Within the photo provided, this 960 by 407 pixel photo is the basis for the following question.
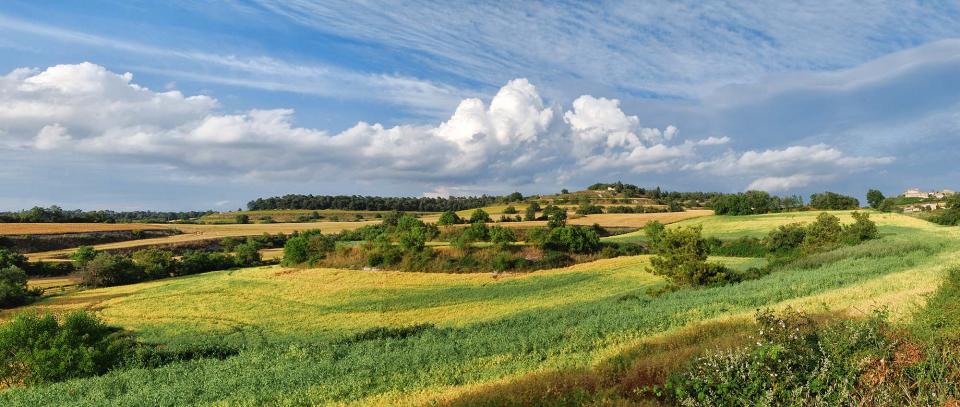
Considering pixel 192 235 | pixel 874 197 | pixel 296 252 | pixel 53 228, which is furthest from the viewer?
pixel 874 197

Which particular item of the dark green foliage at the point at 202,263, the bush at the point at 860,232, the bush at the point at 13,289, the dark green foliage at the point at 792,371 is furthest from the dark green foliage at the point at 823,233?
the bush at the point at 13,289

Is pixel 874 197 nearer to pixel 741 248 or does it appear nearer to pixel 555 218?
pixel 741 248

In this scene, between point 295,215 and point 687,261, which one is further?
point 295,215

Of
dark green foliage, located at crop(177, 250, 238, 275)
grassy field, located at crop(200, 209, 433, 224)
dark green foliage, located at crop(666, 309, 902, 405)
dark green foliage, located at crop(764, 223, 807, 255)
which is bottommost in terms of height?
dark green foliage, located at crop(177, 250, 238, 275)

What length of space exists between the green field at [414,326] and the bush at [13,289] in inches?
103

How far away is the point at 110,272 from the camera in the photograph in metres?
58.5

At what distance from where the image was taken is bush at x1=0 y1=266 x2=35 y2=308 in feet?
155

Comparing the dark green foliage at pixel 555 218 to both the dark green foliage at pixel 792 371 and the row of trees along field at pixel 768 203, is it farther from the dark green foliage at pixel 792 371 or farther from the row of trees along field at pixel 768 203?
the dark green foliage at pixel 792 371

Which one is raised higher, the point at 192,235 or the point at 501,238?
the point at 192,235

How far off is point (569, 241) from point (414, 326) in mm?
43088

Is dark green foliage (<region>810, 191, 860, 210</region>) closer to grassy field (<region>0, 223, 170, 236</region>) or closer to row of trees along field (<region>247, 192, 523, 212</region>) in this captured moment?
row of trees along field (<region>247, 192, 523, 212</region>)

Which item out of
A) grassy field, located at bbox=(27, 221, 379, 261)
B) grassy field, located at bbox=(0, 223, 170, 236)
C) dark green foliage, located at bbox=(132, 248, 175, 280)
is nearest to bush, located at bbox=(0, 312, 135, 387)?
dark green foliage, located at bbox=(132, 248, 175, 280)

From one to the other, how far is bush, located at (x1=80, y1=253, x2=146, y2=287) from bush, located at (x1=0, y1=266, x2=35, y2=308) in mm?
6025

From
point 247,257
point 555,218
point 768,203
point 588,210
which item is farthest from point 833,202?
point 247,257
